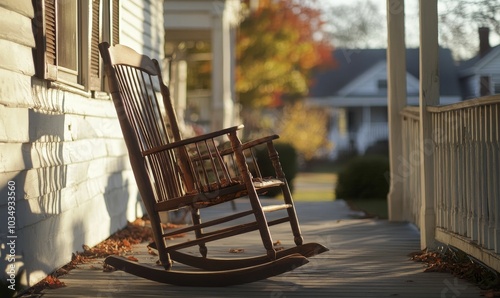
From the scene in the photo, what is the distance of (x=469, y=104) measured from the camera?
15.7 ft

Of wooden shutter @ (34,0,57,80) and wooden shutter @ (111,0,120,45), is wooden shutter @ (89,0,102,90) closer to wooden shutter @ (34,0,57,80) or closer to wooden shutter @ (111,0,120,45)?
wooden shutter @ (111,0,120,45)

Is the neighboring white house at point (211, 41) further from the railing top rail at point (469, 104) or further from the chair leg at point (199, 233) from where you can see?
the chair leg at point (199, 233)

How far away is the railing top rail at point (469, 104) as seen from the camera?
4.35 m

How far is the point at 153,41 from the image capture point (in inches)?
366

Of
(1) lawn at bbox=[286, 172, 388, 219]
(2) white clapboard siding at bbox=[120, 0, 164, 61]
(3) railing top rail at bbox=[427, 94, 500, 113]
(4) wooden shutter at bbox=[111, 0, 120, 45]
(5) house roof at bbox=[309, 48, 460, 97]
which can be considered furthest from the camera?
(5) house roof at bbox=[309, 48, 460, 97]

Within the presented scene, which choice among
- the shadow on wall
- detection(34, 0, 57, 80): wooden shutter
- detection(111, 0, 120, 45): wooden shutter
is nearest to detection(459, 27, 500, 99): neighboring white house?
detection(111, 0, 120, 45): wooden shutter

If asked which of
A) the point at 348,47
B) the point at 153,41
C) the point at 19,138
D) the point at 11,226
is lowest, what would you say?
the point at 11,226

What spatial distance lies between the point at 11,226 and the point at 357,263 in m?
2.10

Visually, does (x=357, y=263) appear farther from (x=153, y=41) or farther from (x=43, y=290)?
(x=153, y=41)

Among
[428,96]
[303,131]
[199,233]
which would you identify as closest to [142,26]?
[428,96]

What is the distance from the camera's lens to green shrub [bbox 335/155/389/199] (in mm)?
10953

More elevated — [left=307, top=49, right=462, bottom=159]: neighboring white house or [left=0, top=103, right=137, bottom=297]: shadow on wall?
[left=307, top=49, right=462, bottom=159]: neighboring white house

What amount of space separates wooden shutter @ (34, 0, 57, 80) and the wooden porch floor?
1.04m

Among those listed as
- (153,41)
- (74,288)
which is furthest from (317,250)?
(153,41)
